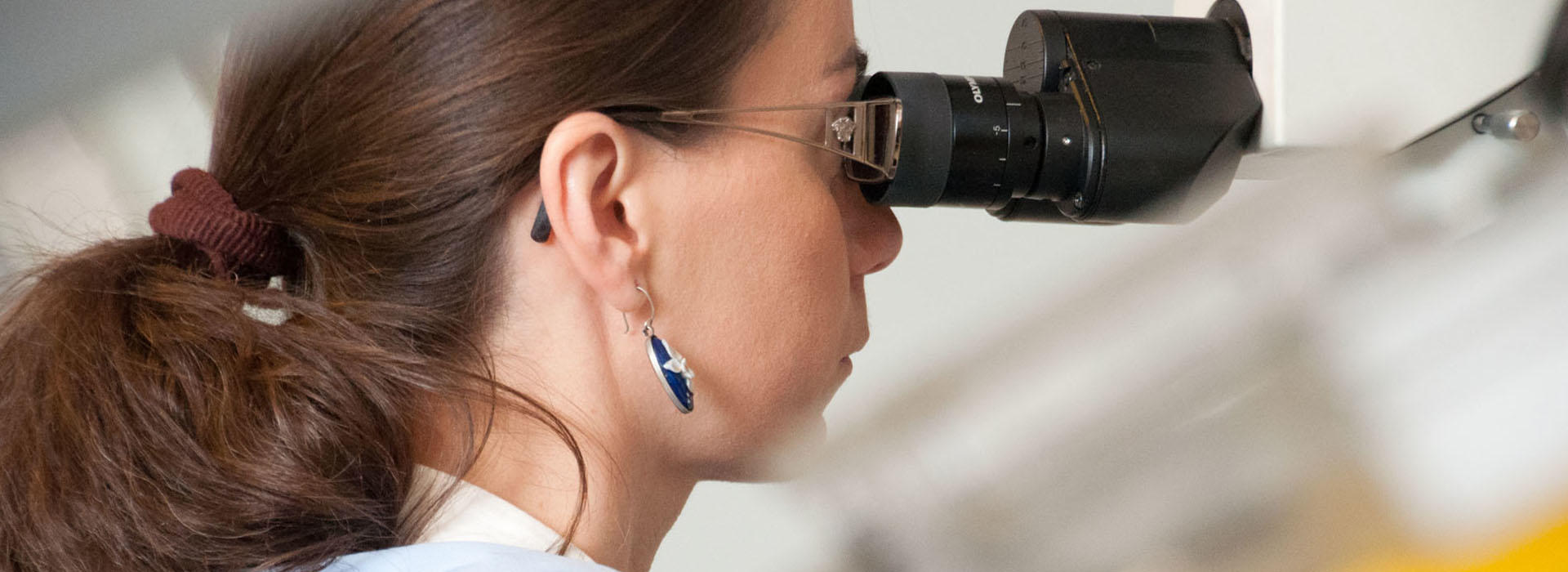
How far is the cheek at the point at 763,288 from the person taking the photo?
677 millimetres

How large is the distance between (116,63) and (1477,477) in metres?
1.74

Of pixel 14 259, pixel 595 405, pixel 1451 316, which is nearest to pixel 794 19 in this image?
pixel 595 405

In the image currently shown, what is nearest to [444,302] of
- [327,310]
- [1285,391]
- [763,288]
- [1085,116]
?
[327,310]

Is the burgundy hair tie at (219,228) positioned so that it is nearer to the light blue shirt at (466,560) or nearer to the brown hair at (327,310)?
the brown hair at (327,310)

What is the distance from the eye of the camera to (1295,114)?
0.62 m

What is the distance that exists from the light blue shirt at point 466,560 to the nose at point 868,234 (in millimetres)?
296

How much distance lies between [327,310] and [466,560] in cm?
19

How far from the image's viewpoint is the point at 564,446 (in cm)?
67

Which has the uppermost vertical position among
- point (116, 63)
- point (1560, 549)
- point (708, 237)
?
point (116, 63)

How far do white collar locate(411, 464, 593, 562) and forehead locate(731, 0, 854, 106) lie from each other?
25 cm

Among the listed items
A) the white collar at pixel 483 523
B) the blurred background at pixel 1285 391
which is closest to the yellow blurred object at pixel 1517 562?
the blurred background at pixel 1285 391

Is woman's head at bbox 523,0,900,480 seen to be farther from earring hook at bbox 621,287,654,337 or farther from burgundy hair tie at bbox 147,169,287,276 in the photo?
burgundy hair tie at bbox 147,169,287,276

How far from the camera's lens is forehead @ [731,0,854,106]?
68cm

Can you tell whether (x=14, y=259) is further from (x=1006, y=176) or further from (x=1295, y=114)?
(x=1295, y=114)
